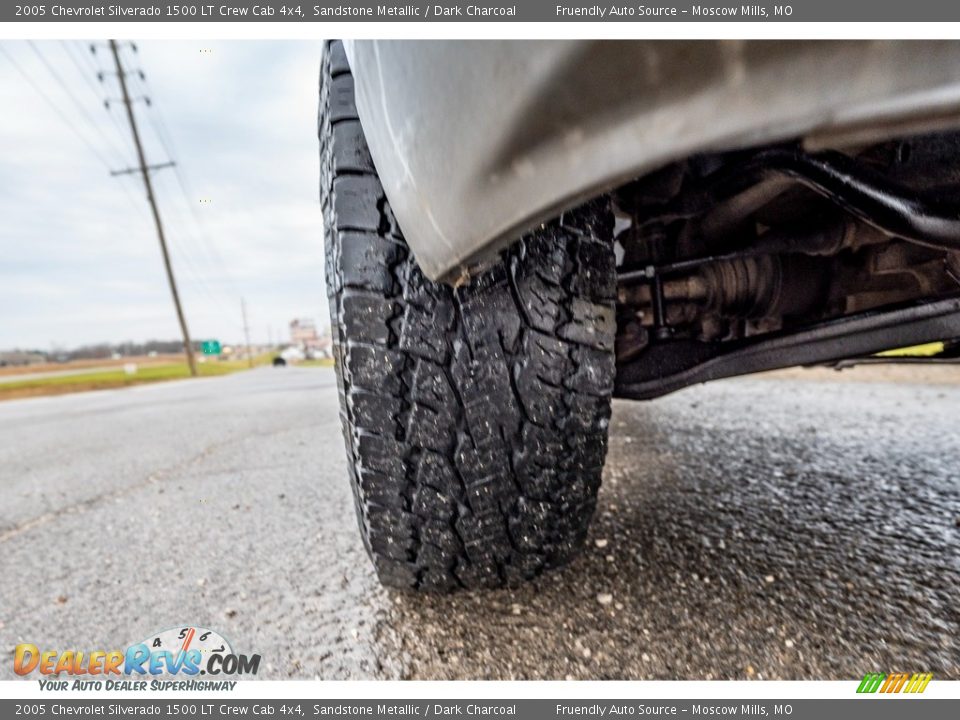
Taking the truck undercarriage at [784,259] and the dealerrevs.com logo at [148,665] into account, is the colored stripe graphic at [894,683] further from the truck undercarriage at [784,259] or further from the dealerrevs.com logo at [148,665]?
the dealerrevs.com logo at [148,665]

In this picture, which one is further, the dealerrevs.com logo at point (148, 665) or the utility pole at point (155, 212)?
the utility pole at point (155, 212)

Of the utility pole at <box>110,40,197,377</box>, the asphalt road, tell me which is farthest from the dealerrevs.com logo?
the utility pole at <box>110,40,197,377</box>

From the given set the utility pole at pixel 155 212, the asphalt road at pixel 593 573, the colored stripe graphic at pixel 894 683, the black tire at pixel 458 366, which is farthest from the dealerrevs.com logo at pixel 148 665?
the utility pole at pixel 155 212

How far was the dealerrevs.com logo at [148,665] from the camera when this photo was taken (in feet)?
1.60

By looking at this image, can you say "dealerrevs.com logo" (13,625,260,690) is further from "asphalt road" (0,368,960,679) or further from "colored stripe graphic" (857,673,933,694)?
"colored stripe graphic" (857,673,933,694)

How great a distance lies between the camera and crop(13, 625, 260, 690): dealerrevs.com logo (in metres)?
0.49

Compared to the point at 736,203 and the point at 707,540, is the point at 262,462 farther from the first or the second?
the point at 736,203

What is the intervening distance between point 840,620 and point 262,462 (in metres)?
1.32

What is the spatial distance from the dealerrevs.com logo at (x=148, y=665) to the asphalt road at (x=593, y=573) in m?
0.02

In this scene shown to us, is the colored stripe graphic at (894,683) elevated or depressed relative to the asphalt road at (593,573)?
depressed

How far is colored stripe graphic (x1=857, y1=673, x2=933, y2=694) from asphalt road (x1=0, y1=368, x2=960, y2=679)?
0.01 metres

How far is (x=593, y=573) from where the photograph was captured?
62cm

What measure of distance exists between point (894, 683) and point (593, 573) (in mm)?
301

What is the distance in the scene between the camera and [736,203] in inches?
21.7
